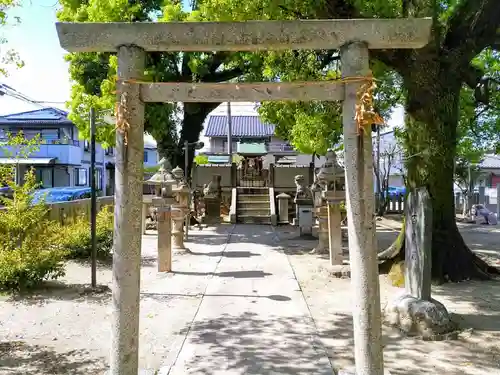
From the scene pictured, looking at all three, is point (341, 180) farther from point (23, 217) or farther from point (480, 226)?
point (480, 226)

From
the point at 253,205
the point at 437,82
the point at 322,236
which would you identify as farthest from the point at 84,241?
the point at 253,205

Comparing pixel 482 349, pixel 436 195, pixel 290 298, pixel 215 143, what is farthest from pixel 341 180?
pixel 215 143

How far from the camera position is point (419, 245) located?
20.4 feet

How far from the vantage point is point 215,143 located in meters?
41.8

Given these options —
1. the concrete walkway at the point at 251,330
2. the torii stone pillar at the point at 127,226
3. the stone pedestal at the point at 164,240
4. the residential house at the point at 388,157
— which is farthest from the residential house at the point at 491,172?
the torii stone pillar at the point at 127,226

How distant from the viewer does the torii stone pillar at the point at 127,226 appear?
3926mm

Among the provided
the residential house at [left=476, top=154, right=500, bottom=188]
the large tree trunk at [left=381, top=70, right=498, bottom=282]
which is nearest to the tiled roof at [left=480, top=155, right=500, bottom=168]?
the residential house at [left=476, top=154, right=500, bottom=188]

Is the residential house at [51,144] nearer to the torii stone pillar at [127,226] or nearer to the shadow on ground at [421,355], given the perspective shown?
the shadow on ground at [421,355]

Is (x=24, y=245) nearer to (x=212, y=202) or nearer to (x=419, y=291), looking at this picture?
(x=419, y=291)

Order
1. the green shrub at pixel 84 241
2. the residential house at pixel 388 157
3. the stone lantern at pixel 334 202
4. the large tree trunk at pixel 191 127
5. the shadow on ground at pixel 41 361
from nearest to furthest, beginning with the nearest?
the shadow on ground at pixel 41 361 < the stone lantern at pixel 334 202 < the green shrub at pixel 84 241 < the large tree trunk at pixel 191 127 < the residential house at pixel 388 157

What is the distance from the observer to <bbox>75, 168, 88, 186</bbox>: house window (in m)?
37.2

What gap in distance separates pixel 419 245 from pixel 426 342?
135cm

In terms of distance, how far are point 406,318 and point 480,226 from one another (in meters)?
16.9

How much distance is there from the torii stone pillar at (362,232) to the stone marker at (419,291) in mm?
1984
